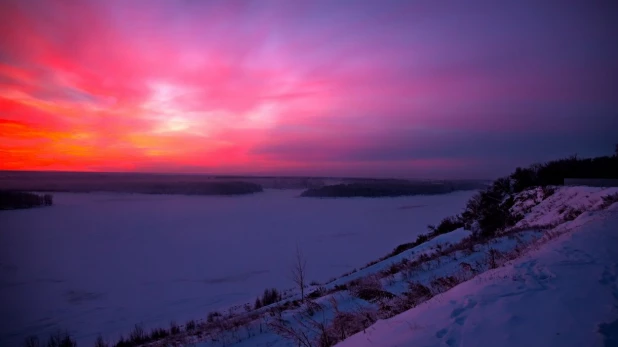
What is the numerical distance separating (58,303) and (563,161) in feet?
96.1

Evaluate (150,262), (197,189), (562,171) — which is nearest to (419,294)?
(562,171)

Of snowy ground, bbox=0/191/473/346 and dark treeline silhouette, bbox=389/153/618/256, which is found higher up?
dark treeline silhouette, bbox=389/153/618/256

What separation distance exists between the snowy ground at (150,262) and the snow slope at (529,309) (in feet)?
37.6

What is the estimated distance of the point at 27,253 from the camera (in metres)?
24.8

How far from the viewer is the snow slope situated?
3.01 meters

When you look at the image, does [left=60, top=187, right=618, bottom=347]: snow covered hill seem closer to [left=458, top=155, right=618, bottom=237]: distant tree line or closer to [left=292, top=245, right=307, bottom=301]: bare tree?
[left=292, top=245, right=307, bottom=301]: bare tree

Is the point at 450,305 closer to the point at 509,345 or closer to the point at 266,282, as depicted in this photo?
the point at 509,345

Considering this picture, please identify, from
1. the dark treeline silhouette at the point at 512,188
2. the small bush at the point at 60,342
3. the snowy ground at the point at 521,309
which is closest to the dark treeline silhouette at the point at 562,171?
the dark treeline silhouette at the point at 512,188

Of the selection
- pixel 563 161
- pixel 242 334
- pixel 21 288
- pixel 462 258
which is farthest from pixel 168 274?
pixel 563 161

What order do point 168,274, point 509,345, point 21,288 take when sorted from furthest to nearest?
point 168,274, point 21,288, point 509,345

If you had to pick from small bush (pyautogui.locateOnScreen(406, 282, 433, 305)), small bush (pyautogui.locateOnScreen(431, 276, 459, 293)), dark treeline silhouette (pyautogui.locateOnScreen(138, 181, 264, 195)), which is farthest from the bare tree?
dark treeline silhouette (pyautogui.locateOnScreen(138, 181, 264, 195))

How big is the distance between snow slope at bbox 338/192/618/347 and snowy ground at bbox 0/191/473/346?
1147 centimetres

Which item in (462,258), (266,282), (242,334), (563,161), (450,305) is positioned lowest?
(266,282)

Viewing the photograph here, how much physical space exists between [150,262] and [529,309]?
24030 millimetres
